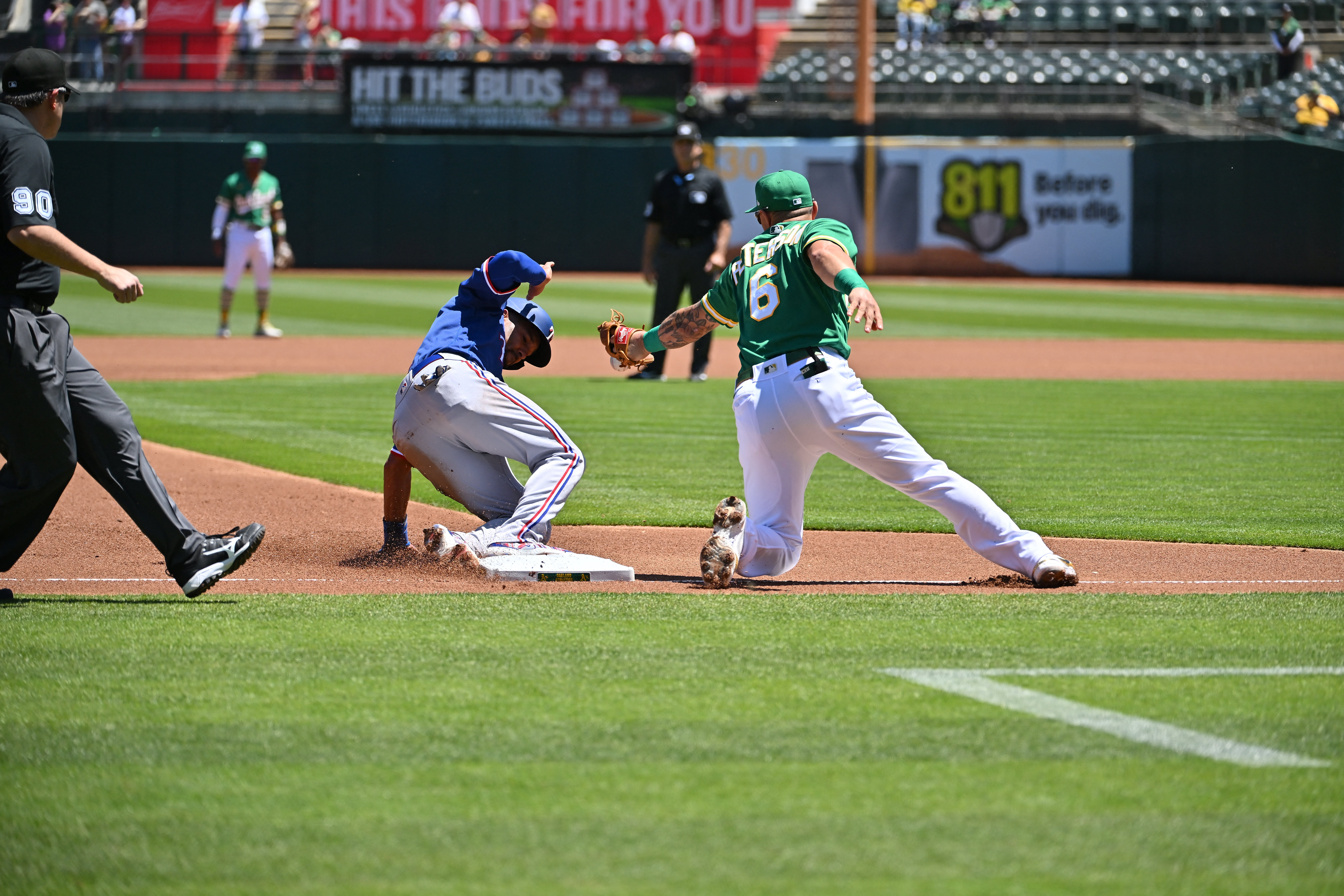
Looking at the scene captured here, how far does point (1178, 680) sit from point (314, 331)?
57.8ft

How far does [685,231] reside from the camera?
14.5 metres

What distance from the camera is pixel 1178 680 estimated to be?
4508 millimetres

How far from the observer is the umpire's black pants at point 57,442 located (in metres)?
5.23

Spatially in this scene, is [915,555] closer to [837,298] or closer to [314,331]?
[837,298]

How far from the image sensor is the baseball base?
6.19 meters

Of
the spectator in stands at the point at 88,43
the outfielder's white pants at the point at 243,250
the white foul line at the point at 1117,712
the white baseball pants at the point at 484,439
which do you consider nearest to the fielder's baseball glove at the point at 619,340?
the white baseball pants at the point at 484,439

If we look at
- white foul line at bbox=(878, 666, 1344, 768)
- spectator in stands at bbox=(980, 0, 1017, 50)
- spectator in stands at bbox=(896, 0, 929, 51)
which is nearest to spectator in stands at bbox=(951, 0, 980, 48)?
spectator in stands at bbox=(980, 0, 1017, 50)

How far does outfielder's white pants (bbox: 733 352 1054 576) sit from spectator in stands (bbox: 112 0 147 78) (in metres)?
28.6

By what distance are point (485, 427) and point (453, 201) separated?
24.7m

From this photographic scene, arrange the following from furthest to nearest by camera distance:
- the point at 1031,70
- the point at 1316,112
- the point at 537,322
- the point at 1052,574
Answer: the point at 1031,70 < the point at 1316,112 < the point at 537,322 < the point at 1052,574

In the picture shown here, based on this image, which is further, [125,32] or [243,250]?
[125,32]

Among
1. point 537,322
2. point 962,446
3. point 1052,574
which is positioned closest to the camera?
point 1052,574

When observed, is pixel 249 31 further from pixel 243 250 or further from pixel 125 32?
Result: pixel 243 250

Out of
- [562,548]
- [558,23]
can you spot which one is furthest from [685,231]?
[558,23]
